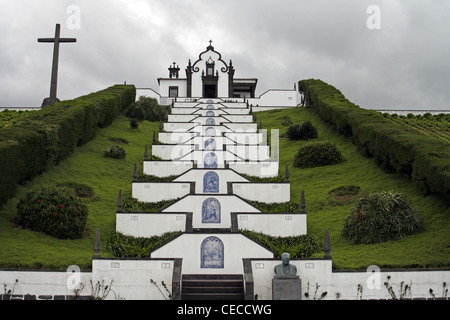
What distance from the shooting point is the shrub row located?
20.1 meters

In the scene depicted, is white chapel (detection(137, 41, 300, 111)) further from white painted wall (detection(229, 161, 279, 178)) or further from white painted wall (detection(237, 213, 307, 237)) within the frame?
white painted wall (detection(237, 213, 307, 237))

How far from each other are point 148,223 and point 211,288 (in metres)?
5.01

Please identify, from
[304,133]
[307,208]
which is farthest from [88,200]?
[304,133]

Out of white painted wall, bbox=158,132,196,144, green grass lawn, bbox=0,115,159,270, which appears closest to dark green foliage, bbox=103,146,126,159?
green grass lawn, bbox=0,115,159,270

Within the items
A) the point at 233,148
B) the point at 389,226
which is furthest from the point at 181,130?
the point at 389,226

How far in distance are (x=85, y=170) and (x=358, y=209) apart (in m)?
13.9

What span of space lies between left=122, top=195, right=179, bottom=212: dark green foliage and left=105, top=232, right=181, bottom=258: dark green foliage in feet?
6.51

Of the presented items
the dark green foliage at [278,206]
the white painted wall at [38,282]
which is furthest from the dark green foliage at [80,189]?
the white painted wall at [38,282]

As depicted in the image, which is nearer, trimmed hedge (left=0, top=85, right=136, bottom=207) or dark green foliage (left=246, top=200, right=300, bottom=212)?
trimmed hedge (left=0, top=85, right=136, bottom=207)

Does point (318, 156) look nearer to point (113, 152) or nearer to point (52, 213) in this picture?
point (113, 152)

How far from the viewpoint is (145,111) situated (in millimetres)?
42469

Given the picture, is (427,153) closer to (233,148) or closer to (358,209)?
(358,209)

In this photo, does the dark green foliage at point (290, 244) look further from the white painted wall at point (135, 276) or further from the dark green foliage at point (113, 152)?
the dark green foliage at point (113, 152)

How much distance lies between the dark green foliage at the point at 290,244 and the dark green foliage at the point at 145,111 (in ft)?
80.1
